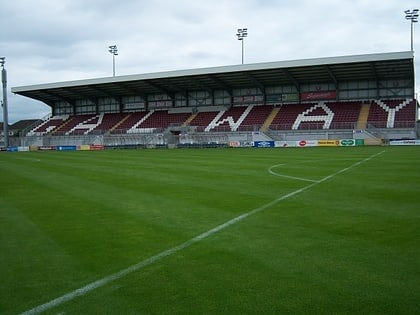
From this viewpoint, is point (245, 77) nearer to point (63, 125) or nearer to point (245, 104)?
point (245, 104)

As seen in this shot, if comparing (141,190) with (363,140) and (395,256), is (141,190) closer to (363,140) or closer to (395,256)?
(395,256)

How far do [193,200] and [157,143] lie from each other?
52.2 m

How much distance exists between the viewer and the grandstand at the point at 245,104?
5294 centimetres

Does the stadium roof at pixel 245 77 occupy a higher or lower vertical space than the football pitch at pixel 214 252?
higher

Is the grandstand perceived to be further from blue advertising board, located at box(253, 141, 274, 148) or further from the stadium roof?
blue advertising board, located at box(253, 141, 274, 148)

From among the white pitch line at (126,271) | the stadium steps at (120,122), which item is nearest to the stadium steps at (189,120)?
the stadium steps at (120,122)

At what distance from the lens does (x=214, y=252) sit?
20.6 ft

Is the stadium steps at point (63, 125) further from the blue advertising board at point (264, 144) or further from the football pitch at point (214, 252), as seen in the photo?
the football pitch at point (214, 252)

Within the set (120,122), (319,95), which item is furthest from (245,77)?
(120,122)

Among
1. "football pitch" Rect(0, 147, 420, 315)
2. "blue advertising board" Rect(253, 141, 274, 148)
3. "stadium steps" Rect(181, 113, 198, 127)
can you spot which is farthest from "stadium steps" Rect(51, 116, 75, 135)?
"football pitch" Rect(0, 147, 420, 315)

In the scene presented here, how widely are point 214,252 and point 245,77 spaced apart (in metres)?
56.3

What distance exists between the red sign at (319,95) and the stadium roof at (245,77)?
1.61 meters

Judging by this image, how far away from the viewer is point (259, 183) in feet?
47.1

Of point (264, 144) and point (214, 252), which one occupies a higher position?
point (264, 144)
